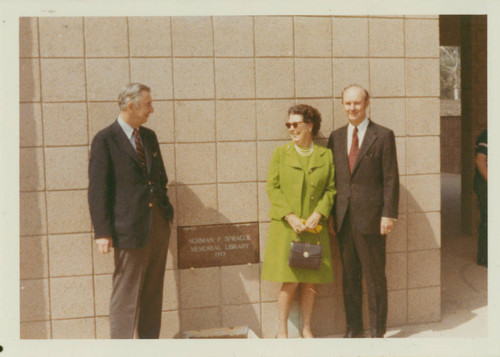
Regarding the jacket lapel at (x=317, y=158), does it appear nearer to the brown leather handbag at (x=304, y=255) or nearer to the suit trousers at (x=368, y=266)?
the suit trousers at (x=368, y=266)

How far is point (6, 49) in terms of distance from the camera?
10.5 feet

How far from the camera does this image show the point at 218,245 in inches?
153

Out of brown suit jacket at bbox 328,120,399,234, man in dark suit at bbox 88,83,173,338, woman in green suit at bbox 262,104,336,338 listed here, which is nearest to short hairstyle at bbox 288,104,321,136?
woman in green suit at bbox 262,104,336,338

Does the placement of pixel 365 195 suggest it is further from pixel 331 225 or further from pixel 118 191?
pixel 118 191

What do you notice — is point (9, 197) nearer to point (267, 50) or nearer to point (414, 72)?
point (267, 50)

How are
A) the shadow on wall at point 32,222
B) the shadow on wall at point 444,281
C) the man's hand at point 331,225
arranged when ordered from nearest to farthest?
the shadow on wall at point 32,222, the man's hand at point 331,225, the shadow on wall at point 444,281

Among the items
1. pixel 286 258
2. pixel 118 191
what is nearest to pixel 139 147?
pixel 118 191

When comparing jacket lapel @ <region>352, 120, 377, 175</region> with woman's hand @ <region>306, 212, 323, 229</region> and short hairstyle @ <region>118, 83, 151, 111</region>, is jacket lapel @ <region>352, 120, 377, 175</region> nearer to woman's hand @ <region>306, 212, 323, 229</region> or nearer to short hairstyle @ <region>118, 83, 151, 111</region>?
woman's hand @ <region>306, 212, 323, 229</region>

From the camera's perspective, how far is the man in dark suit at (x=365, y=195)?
12.0 ft

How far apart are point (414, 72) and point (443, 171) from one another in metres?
13.4

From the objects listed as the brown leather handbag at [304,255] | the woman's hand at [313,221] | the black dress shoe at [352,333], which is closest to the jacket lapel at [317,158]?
the woman's hand at [313,221]

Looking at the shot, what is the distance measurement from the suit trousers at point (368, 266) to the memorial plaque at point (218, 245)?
734mm

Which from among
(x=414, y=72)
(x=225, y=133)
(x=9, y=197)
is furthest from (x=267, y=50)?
(x=9, y=197)

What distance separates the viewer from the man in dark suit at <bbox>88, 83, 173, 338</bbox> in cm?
319
